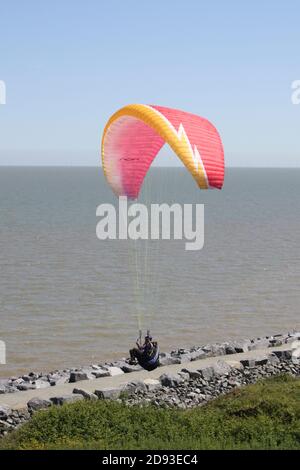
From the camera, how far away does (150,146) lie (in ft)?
66.3

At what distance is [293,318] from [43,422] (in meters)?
18.9

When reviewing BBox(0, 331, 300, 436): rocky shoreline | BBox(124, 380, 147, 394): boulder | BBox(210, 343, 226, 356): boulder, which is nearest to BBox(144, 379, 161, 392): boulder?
BBox(0, 331, 300, 436): rocky shoreline

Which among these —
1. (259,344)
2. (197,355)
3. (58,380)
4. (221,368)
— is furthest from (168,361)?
(259,344)

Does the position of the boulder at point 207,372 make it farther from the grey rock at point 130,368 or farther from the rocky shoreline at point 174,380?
the grey rock at point 130,368

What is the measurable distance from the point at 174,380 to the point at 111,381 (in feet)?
5.29

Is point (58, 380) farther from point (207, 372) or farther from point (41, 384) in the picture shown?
point (207, 372)

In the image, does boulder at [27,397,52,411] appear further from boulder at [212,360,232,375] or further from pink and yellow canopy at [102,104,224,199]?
pink and yellow canopy at [102,104,224,199]

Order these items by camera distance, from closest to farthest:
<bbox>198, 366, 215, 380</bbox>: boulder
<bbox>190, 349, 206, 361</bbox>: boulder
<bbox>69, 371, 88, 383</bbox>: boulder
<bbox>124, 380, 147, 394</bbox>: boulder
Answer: <bbox>124, 380, 147, 394</bbox>: boulder, <bbox>69, 371, 88, 383</bbox>: boulder, <bbox>198, 366, 215, 380</bbox>: boulder, <bbox>190, 349, 206, 361</bbox>: boulder

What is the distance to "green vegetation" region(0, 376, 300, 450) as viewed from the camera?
1394 centimetres

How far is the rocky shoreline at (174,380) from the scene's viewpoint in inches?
698

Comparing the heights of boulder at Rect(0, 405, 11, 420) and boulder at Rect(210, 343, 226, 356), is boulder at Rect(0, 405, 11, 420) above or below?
below

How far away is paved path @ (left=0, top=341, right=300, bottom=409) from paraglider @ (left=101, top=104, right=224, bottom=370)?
2.31 ft

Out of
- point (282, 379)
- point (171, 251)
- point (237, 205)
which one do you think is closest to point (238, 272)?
point (171, 251)

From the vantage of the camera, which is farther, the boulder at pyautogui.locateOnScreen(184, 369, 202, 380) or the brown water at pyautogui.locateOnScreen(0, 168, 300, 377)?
the brown water at pyautogui.locateOnScreen(0, 168, 300, 377)
